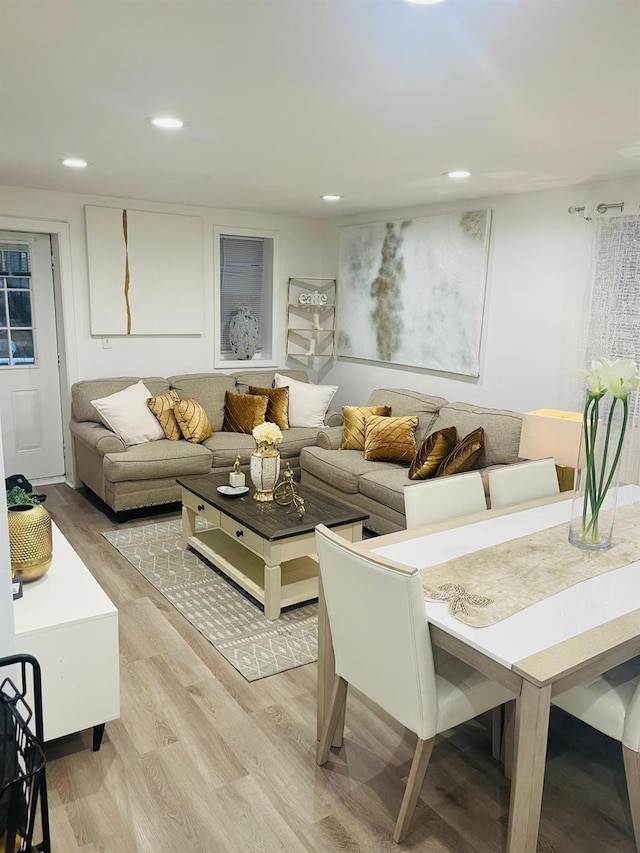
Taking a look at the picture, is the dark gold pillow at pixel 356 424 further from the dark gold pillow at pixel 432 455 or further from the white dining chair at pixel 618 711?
the white dining chair at pixel 618 711

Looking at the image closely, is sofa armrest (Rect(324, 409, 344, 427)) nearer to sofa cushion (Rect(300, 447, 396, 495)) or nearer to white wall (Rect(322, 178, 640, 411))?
sofa cushion (Rect(300, 447, 396, 495))

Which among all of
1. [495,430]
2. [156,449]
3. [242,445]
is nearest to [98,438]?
[156,449]

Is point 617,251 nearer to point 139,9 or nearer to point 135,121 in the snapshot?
point 135,121

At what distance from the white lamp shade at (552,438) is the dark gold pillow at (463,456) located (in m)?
0.52

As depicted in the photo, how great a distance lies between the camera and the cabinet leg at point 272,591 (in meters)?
3.26

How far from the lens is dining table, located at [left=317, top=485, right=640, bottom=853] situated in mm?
1592

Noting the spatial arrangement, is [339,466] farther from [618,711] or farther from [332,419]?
A: [618,711]

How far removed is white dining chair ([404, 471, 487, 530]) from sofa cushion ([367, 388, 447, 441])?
2.03m

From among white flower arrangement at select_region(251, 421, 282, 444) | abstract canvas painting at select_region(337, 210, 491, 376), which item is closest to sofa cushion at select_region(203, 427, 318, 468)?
→ abstract canvas painting at select_region(337, 210, 491, 376)

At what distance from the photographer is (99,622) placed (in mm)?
2242

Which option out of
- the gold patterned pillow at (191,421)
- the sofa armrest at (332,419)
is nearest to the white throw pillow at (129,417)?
the gold patterned pillow at (191,421)

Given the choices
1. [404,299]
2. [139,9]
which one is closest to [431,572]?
[139,9]

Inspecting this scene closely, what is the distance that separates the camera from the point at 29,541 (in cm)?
232

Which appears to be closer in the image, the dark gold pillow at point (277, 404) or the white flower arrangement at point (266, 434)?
the white flower arrangement at point (266, 434)
